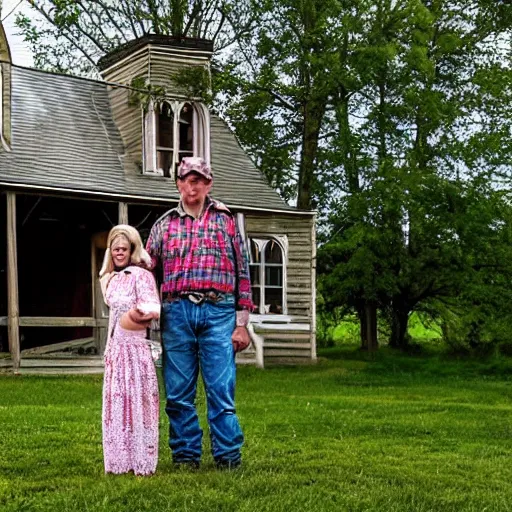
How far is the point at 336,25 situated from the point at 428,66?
6.88 feet

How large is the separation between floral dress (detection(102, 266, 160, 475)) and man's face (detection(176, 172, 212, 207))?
1.90ft

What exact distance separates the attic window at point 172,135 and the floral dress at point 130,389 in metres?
12.8

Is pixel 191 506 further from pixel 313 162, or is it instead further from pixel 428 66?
pixel 313 162

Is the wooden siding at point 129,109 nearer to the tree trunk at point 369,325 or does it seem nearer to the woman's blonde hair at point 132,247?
the tree trunk at point 369,325

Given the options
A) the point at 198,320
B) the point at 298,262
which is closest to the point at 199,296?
the point at 198,320

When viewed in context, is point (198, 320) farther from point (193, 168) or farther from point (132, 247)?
point (193, 168)

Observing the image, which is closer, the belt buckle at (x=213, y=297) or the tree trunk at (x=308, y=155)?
the belt buckle at (x=213, y=297)

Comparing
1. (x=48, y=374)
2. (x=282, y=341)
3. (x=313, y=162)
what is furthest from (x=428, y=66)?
(x=48, y=374)

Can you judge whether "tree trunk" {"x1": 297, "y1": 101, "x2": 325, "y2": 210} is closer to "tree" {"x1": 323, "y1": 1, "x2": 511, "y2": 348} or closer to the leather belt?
"tree" {"x1": 323, "y1": 1, "x2": 511, "y2": 348}

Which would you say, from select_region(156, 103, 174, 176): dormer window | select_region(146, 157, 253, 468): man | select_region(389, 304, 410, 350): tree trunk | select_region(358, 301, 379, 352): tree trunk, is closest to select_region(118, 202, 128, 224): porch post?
select_region(156, 103, 174, 176): dormer window

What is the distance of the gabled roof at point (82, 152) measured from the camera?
55.0 feet

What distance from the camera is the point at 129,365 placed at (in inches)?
233

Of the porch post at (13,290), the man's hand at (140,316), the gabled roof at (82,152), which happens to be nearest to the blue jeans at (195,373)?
the man's hand at (140,316)

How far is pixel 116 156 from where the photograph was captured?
18.8m
